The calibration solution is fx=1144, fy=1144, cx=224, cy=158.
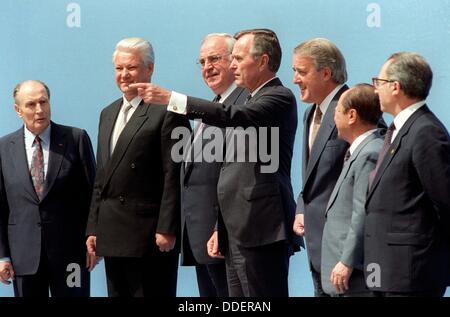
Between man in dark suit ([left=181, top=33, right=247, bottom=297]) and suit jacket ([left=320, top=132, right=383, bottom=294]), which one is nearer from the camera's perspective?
suit jacket ([left=320, top=132, right=383, bottom=294])

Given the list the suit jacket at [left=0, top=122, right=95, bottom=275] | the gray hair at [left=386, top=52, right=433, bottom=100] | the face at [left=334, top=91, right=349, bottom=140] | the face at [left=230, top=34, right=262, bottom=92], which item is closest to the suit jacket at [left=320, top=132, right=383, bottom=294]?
the face at [left=334, top=91, right=349, bottom=140]

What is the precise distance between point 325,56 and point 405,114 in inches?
25.5

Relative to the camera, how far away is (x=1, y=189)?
20.6ft

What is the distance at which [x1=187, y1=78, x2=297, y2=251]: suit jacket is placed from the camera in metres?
5.30

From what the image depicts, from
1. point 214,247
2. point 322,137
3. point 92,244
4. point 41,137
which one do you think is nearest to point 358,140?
point 322,137

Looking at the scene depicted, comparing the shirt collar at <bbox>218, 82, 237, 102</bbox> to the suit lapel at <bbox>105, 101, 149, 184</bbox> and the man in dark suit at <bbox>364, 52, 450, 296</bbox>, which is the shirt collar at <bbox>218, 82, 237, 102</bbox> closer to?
the suit lapel at <bbox>105, 101, 149, 184</bbox>

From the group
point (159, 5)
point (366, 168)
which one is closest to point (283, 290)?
point (366, 168)

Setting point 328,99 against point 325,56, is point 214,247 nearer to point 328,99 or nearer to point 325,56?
point 328,99

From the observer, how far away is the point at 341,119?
5129 mm

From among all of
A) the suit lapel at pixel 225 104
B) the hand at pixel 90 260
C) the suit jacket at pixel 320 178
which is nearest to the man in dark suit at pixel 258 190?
the suit jacket at pixel 320 178

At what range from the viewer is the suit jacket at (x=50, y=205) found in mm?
6145

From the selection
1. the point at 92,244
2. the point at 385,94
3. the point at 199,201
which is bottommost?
the point at 92,244

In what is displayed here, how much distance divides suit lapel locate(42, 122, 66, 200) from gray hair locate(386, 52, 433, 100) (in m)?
2.12

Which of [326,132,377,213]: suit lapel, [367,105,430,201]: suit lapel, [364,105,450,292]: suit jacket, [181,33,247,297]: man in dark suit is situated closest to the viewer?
[364,105,450,292]: suit jacket
